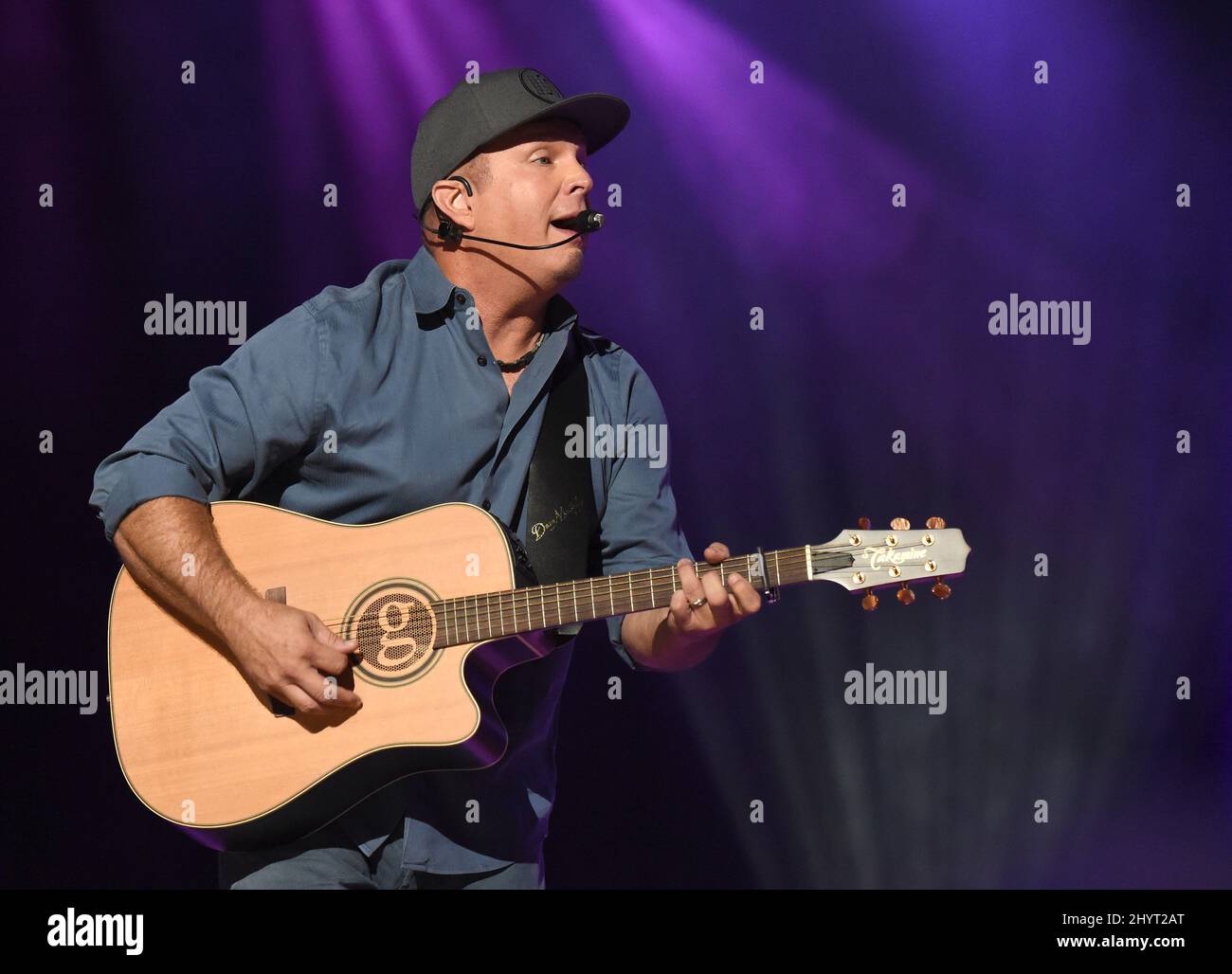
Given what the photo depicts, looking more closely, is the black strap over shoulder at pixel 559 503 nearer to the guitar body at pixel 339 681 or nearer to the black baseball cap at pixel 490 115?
the guitar body at pixel 339 681

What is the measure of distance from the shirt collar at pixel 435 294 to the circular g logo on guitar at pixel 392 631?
685 millimetres

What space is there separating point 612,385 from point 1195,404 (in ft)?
7.48

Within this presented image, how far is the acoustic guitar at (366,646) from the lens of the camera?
8.80 ft

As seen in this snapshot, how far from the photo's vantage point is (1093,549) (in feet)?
14.3

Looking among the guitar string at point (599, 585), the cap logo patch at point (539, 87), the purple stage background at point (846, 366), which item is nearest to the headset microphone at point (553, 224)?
the cap logo patch at point (539, 87)

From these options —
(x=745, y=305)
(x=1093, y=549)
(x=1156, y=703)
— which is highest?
(x=745, y=305)

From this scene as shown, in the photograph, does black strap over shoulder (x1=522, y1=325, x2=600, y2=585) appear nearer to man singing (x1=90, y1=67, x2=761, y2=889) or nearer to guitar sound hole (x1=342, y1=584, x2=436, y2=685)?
man singing (x1=90, y1=67, x2=761, y2=889)

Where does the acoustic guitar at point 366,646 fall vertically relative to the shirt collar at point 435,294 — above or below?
below

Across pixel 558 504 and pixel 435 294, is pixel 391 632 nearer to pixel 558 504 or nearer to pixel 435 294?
pixel 558 504

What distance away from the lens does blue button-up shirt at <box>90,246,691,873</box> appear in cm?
280
